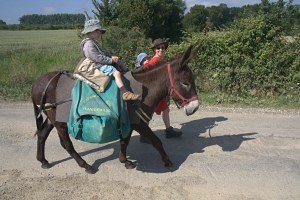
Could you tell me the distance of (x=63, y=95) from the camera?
4.48 meters

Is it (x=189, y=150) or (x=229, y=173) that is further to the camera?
(x=189, y=150)

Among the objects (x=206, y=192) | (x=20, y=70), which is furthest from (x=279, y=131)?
(x=20, y=70)

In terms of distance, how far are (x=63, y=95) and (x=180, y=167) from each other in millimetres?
2038

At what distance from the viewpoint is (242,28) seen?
391 inches

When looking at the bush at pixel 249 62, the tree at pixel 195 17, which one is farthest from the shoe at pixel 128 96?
the tree at pixel 195 17

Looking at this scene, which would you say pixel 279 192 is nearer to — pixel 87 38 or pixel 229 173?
pixel 229 173

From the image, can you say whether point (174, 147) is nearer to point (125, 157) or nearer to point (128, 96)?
point (125, 157)

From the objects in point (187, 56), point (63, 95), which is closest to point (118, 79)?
point (63, 95)

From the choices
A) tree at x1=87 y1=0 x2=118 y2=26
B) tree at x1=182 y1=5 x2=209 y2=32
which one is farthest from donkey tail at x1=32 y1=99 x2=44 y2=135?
tree at x1=182 y1=5 x2=209 y2=32

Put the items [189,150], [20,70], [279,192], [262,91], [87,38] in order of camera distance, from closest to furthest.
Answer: [279,192], [87,38], [189,150], [262,91], [20,70]

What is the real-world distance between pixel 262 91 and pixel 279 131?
127 inches

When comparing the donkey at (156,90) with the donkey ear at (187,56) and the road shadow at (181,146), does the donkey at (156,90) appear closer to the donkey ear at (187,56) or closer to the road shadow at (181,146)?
the donkey ear at (187,56)

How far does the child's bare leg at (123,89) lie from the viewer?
4.16 m

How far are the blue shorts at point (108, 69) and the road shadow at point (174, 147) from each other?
1.55 metres
